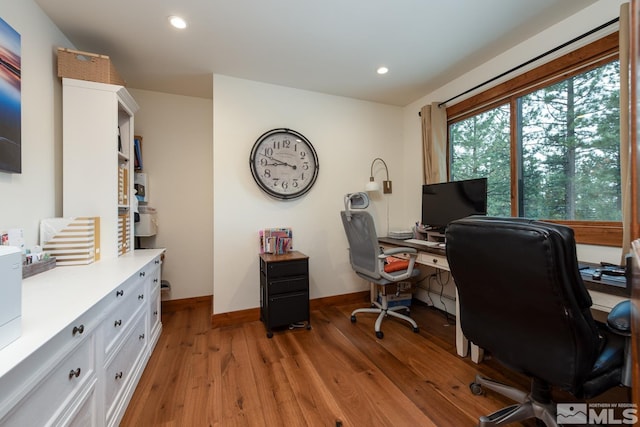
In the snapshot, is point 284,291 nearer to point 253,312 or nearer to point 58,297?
point 253,312

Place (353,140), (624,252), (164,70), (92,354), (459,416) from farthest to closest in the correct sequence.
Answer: (353,140)
(164,70)
(624,252)
(459,416)
(92,354)

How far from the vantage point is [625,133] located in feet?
4.88

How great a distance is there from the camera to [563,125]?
1.94 metres

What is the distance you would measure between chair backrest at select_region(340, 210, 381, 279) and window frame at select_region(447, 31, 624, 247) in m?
1.24

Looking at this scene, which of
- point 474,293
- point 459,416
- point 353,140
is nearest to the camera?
point 474,293

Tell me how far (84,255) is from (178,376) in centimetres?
102

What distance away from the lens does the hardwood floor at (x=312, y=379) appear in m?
1.41

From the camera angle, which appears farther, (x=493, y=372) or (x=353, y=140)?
(x=353, y=140)

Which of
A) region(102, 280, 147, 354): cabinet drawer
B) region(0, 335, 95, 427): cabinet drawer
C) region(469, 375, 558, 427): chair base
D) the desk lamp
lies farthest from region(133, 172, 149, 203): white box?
region(469, 375, 558, 427): chair base

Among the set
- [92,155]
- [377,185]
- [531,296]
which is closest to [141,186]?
[92,155]

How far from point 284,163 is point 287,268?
112 cm

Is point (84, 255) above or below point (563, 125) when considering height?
below

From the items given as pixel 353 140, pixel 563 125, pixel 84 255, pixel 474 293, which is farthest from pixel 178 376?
pixel 563 125

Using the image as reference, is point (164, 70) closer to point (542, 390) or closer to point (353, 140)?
point (353, 140)
